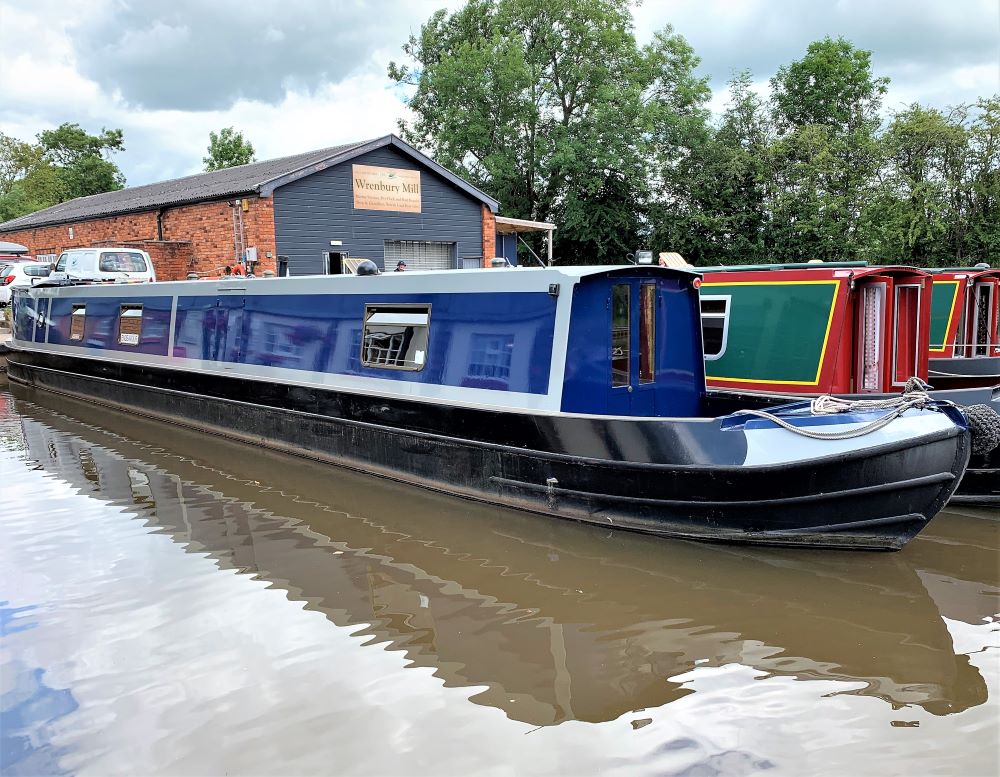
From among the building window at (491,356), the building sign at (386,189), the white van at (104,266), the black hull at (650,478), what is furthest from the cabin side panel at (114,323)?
the building sign at (386,189)

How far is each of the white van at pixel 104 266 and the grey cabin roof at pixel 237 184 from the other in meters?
2.27

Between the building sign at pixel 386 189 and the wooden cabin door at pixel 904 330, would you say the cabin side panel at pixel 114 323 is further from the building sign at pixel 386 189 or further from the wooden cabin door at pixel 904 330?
the wooden cabin door at pixel 904 330

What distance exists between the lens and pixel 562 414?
5.90 metres

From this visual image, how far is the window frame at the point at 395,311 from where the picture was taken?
23.5ft

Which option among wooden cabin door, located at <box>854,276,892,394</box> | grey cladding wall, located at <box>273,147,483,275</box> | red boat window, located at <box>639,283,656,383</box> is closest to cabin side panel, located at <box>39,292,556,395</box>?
red boat window, located at <box>639,283,656,383</box>

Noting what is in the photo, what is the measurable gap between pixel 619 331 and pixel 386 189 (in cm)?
1303

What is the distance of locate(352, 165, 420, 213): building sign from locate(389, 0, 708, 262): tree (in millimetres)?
9151

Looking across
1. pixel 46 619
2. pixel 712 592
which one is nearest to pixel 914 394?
pixel 712 592

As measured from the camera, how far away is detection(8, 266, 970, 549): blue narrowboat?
5113 millimetres

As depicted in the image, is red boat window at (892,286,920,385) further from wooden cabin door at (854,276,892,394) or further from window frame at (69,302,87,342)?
window frame at (69,302,87,342)

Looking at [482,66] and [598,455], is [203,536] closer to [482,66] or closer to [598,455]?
[598,455]

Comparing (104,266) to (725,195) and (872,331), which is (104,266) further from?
(725,195)

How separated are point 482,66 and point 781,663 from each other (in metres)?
26.6

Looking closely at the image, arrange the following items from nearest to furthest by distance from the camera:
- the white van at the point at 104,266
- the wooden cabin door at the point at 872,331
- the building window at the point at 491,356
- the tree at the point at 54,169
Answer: the building window at the point at 491,356, the wooden cabin door at the point at 872,331, the white van at the point at 104,266, the tree at the point at 54,169
